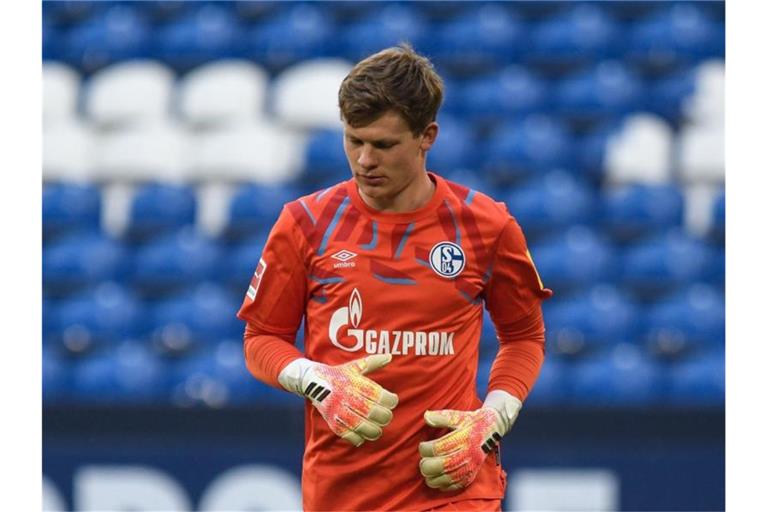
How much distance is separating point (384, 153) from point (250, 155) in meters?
4.31

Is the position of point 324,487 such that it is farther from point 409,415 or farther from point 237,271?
point 237,271

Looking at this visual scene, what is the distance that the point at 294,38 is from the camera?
7285 millimetres

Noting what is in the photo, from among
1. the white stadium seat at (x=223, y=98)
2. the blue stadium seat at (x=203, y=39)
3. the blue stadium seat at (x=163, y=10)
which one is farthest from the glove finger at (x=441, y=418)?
the blue stadium seat at (x=163, y=10)

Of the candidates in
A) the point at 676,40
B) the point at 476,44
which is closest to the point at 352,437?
the point at 476,44

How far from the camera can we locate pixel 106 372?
19.7 ft

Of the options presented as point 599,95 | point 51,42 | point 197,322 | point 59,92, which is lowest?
point 197,322

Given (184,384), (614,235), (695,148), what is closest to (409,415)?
(184,384)

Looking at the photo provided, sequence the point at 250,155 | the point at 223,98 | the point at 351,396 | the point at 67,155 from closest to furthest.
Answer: the point at 351,396, the point at 250,155, the point at 67,155, the point at 223,98

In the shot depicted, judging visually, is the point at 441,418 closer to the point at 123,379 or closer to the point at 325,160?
the point at 123,379

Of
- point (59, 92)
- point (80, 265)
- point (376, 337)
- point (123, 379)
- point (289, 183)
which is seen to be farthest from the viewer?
point (59, 92)

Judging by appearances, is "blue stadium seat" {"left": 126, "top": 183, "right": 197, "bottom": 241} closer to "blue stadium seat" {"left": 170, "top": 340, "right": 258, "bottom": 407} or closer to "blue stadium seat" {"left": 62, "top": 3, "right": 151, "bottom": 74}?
"blue stadium seat" {"left": 170, "top": 340, "right": 258, "bottom": 407}

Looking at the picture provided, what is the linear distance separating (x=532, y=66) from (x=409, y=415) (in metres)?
4.70

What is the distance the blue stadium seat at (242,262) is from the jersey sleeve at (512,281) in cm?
348

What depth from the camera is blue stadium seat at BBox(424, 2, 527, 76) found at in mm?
7113
